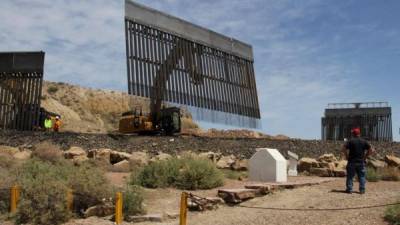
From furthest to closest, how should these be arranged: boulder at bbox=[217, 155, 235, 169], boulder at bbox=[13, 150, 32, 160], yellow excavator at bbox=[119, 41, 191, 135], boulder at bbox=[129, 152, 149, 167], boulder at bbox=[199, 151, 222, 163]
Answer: yellow excavator at bbox=[119, 41, 191, 135]
boulder at bbox=[199, 151, 222, 163]
boulder at bbox=[217, 155, 235, 169]
boulder at bbox=[13, 150, 32, 160]
boulder at bbox=[129, 152, 149, 167]

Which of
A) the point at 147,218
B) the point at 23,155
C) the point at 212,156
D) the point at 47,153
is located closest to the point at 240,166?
the point at 212,156

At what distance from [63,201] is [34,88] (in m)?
20.1

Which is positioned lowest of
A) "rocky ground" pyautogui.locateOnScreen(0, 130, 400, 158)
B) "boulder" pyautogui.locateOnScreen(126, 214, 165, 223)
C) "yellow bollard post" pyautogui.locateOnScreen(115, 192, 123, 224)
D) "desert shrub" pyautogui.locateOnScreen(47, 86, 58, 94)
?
"boulder" pyautogui.locateOnScreen(126, 214, 165, 223)

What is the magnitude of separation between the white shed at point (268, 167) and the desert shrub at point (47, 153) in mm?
7805

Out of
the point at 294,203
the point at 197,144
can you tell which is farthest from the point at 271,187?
the point at 197,144

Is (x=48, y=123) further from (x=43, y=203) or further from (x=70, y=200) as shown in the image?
(x=43, y=203)

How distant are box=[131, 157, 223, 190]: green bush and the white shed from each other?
1.51 metres

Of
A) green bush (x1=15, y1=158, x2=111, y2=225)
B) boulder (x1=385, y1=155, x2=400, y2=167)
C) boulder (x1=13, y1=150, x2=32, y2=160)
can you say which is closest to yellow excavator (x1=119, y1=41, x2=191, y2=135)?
boulder (x1=13, y1=150, x2=32, y2=160)

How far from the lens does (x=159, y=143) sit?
28.2 metres

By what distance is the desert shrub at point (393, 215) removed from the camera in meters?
10.7

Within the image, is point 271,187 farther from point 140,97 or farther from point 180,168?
point 140,97

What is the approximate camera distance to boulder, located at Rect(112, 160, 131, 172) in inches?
831

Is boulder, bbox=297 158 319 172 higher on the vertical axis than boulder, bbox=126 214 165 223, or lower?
higher

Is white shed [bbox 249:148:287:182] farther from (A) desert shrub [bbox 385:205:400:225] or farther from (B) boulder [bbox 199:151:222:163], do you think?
(A) desert shrub [bbox 385:205:400:225]
